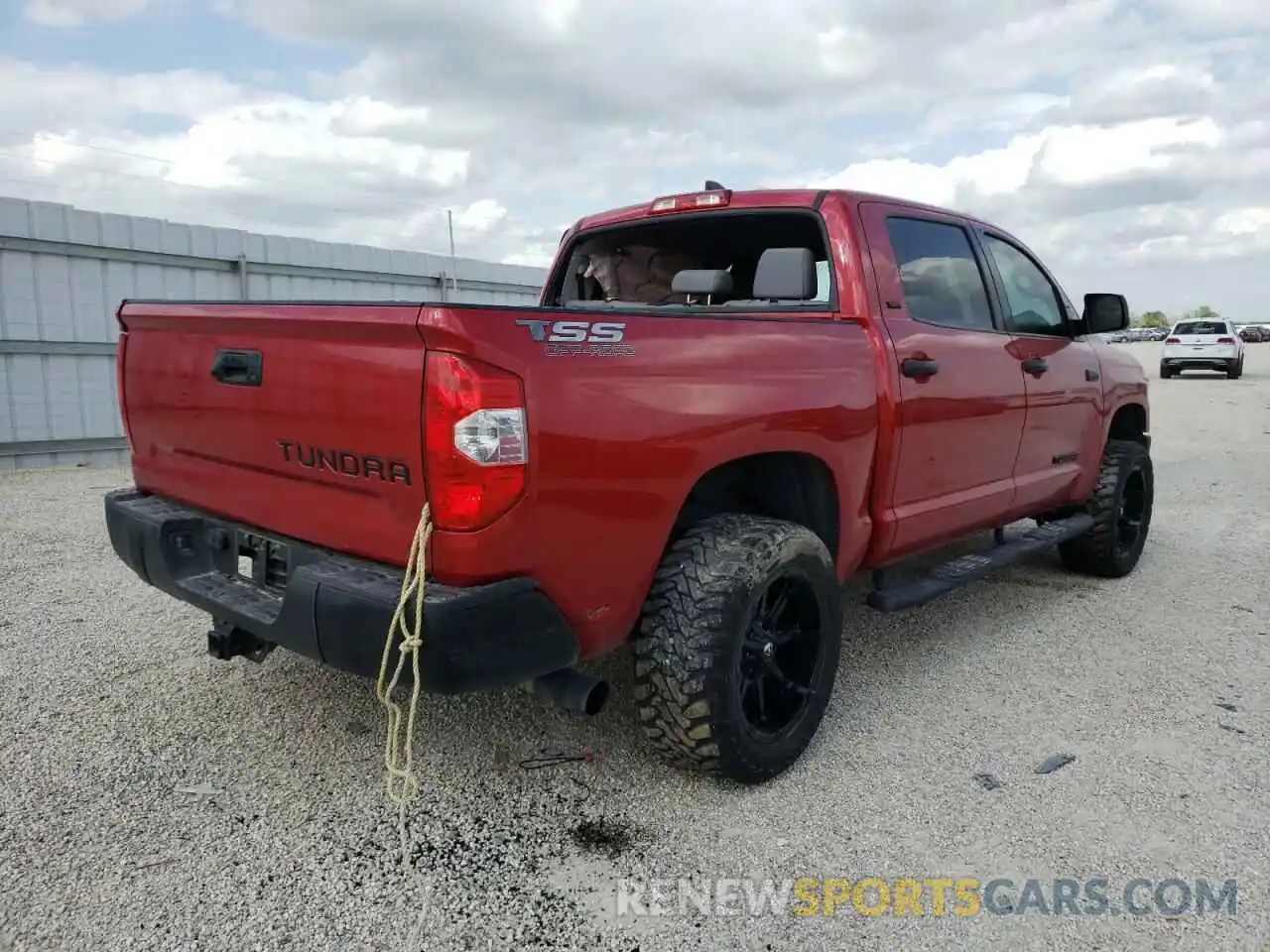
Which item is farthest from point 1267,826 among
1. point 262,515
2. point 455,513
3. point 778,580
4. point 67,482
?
point 67,482

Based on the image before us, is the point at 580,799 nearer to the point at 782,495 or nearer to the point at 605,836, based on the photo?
the point at 605,836

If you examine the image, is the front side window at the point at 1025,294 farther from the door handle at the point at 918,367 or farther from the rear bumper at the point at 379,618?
the rear bumper at the point at 379,618

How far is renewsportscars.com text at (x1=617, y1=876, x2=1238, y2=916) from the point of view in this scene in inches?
89.7

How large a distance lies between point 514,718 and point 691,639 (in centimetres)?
Result: 101

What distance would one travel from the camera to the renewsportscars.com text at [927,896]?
7.48 feet

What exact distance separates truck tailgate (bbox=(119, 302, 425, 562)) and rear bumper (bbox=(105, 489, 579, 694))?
0.09m

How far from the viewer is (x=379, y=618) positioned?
7.07 ft

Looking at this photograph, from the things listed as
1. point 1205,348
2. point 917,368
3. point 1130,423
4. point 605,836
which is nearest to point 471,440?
point 605,836

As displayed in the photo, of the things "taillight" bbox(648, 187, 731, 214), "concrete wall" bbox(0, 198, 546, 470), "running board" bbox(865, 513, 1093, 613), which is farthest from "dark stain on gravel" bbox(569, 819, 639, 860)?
"concrete wall" bbox(0, 198, 546, 470)

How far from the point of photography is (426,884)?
7.67ft

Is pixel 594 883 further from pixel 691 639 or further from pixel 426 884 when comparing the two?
pixel 691 639

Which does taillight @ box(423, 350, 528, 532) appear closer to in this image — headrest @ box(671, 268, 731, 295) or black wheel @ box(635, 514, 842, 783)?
black wheel @ box(635, 514, 842, 783)

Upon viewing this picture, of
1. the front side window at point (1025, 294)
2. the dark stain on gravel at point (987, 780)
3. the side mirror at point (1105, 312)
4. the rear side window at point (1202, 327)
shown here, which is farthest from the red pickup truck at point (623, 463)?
the rear side window at point (1202, 327)

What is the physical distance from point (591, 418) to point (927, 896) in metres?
1.48
